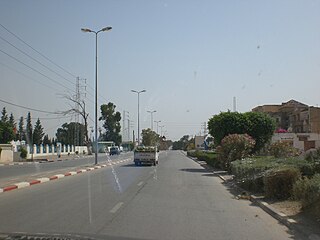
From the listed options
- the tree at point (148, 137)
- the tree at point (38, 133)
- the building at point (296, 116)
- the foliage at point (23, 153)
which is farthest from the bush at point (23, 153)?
the tree at point (148, 137)

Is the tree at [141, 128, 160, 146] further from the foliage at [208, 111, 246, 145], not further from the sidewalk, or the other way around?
the sidewalk

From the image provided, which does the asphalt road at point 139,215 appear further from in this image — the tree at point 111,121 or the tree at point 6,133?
the tree at point 111,121

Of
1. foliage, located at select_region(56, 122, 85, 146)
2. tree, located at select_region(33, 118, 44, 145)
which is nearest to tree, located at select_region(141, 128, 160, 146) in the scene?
foliage, located at select_region(56, 122, 85, 146)

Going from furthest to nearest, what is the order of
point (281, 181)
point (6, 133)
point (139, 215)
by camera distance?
point (6, 133)
point (281, 181)
point (139, 215)

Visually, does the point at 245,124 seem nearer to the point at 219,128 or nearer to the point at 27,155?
the point at 219,128

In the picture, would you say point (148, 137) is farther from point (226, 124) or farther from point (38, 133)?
point (226, 124)

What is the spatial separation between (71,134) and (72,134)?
1.23 meters

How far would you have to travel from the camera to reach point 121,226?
32.1ft

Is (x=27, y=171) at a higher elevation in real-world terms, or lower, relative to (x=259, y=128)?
lower

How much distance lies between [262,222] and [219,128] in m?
24.7

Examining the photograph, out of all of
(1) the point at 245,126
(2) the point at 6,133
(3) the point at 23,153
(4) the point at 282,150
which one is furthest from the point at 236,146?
(2) the point at 6,133

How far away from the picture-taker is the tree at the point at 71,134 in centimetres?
12338


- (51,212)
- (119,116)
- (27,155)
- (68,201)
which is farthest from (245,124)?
(119,116)

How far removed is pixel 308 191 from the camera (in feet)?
37.1
